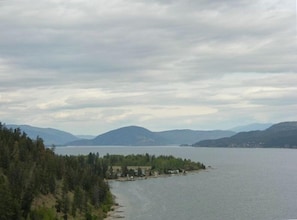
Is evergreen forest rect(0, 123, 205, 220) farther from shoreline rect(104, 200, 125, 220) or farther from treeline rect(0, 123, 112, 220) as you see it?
shoreline rect(104, 200, 125, 220)

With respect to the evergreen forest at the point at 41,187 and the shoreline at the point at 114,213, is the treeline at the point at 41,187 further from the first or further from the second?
the shoreline at the point at 114,213

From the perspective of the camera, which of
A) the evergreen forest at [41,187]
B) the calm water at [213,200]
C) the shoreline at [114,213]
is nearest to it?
the evergreen forest at [41,187]

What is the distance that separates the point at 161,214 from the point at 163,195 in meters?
34.3

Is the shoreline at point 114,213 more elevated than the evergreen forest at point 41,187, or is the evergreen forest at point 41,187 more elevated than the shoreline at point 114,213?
the evergreen forest at point 41,187

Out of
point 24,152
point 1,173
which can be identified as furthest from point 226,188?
point 1,173

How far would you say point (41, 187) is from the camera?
89.1m

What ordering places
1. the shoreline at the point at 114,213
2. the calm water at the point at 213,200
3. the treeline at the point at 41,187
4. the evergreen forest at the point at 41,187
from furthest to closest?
1. the calm water at the point at 213,200
2. the shoreline at the point at 114,213
3. the treeline at the point at 41,187
4. the evergreen forest at the point at 41,187

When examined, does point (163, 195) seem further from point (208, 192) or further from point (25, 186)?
point (25, 186)

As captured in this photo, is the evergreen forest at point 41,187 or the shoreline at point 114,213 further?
the shoreline at point 114,213

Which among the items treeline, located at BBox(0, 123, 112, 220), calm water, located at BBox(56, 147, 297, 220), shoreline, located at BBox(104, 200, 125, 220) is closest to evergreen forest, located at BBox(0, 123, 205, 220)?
treeline, located at BBox(0, 123, 112, 220)

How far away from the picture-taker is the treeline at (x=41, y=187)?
246ft

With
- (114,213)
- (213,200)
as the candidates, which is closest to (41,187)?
(114,213)

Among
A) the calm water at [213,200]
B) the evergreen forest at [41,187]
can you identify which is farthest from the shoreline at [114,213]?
the calm water at [213,200]

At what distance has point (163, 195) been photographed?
136 m
